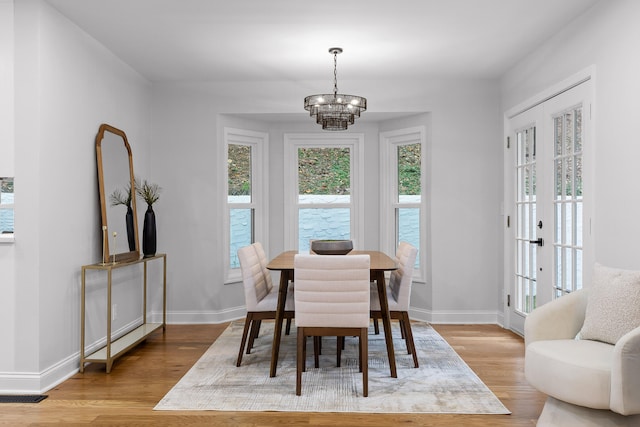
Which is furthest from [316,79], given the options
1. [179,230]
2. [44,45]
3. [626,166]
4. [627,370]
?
[627,370]

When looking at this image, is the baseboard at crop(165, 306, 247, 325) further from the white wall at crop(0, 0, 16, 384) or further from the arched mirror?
the white wall at crop(0, 0, 16, 384)

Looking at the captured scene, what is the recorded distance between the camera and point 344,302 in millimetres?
3189

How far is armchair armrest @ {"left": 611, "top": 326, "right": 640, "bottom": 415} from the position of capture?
2.20 m

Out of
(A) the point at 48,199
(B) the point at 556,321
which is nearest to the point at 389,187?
(B) the point at 556,321

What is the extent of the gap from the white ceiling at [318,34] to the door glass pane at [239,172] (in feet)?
2.81

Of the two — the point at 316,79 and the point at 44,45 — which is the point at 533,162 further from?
the point at 44,45

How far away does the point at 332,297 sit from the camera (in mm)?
3186

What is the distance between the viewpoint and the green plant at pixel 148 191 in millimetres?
4723

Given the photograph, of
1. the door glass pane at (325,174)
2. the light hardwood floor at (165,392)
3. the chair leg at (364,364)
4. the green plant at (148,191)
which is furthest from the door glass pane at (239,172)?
the chair leg at (364,364)

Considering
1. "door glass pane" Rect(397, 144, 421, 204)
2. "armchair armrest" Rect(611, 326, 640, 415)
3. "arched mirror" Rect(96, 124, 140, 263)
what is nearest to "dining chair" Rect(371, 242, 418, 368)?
"armchair armrest" Rect(611, 326, 640, 415)

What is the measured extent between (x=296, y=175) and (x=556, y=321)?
12.0ft

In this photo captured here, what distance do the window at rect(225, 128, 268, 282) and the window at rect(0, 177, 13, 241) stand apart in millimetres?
2452

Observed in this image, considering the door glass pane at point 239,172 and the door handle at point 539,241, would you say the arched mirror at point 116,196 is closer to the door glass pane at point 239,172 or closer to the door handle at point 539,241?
the door glass pane at point 239,172

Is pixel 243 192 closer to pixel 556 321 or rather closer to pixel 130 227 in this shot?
pixel 130 227
